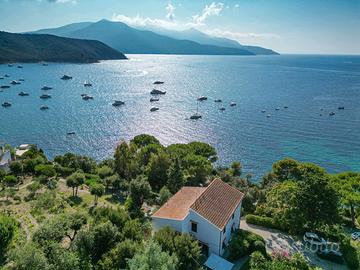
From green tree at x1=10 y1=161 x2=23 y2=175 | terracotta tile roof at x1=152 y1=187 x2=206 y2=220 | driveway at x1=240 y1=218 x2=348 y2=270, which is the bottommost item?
green tree at x1=10 y1=161 x2=23 y2=175

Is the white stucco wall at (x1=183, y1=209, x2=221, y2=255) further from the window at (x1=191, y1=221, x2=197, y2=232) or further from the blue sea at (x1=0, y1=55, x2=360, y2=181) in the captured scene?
the blue sea at (x1=0, y1=55, x2=360, y2=181)

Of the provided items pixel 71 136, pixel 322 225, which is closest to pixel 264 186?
pixel 322 225

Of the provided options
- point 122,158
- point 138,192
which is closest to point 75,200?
point 138,192

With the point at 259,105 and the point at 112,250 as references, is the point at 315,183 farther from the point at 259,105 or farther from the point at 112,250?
the point at 259,105

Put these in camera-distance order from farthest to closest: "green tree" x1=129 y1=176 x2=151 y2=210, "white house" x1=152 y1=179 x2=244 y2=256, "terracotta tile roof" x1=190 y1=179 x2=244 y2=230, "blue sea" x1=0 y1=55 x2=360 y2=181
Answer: "blue sea" x1=0 y1=55 x2=360 y2=181
"green tree" x1=129 y1=176 x2=151 y2=210
"terracotta tile roof" x1=190 y1=179 x2=244 y2=230
"white house" x1=152 y1=179 x2=244 y2=256

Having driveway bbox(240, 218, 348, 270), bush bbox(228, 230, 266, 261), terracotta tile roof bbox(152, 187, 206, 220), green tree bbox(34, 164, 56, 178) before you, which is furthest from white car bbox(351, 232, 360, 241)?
green tree bbox(34, 164, 56, 178)

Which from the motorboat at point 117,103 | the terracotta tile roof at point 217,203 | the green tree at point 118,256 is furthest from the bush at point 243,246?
Answer: the motorboat at point 117,103

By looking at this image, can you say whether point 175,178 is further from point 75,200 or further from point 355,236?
point 355,236
